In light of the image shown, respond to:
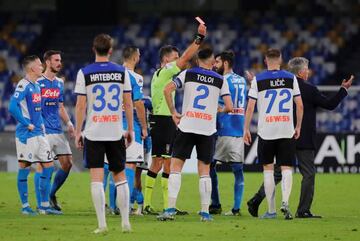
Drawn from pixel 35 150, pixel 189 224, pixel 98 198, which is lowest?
pixel 189 224

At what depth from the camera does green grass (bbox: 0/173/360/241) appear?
13867mm

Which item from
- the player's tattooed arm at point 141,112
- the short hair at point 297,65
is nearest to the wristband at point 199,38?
the player's tattooed arm at point 141,112

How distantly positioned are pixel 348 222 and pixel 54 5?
27.0m

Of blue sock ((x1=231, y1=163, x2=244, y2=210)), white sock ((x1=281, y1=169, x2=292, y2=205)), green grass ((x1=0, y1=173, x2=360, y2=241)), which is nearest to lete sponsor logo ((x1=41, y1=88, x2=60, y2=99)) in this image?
green grass ((x1=0, y1=173, x2=360, y2=241))

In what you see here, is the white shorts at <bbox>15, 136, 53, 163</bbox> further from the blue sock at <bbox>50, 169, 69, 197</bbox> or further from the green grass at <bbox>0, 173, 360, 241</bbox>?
the green grass at <bbox>0, 173, 360, 241</bbox>

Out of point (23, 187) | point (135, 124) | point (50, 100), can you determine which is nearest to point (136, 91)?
point (135, 124)

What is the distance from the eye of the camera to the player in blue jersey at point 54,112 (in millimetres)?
17828

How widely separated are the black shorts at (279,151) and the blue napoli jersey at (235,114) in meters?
1.61

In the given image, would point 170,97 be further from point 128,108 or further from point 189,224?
point 189,224

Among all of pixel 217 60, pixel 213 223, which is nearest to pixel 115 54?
pixel 217 60

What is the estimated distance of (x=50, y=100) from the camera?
17938mm

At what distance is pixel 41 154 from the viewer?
17.4 meters

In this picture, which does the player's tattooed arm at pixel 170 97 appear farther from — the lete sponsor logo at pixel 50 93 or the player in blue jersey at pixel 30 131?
the lete sponsor logo at pixel 50 93

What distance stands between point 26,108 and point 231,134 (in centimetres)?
323
